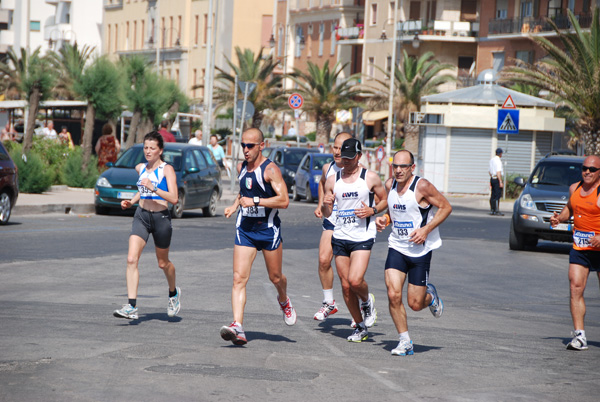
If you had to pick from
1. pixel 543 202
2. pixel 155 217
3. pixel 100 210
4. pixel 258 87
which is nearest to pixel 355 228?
pixel 155 217

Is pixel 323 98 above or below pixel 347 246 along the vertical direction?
above

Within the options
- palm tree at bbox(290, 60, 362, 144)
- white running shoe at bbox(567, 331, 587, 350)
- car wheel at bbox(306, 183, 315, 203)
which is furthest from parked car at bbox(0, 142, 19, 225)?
palm tree at bbox(290, 60, 362, 144)

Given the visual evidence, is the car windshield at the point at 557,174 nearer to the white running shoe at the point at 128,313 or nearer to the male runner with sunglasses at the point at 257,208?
the male runner with sunglasses at the point at 257,208

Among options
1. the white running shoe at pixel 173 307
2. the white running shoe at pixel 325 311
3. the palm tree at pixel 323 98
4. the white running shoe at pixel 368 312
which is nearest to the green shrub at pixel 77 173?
the white running shoe at pixel 173 307

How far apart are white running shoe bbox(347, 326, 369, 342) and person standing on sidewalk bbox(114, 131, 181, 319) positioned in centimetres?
179

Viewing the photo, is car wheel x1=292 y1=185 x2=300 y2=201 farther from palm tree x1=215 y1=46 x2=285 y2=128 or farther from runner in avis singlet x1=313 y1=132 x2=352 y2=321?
palm tree x1=215 y1=46 x2=285 y2=128

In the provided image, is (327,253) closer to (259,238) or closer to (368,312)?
(368,312)

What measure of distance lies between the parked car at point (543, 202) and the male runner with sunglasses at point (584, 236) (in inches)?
364

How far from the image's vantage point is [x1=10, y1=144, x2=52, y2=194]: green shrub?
90.1ft

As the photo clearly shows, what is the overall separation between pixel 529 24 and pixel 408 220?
5841 centimetres

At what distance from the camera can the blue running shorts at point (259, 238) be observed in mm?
9539

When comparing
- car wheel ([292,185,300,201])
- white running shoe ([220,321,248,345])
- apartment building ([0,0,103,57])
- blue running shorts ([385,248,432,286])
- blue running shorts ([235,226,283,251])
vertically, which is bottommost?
car wheel ([292,185,300,201])

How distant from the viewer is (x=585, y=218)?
1033cm

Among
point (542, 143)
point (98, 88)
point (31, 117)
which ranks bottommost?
point (542, 143)
